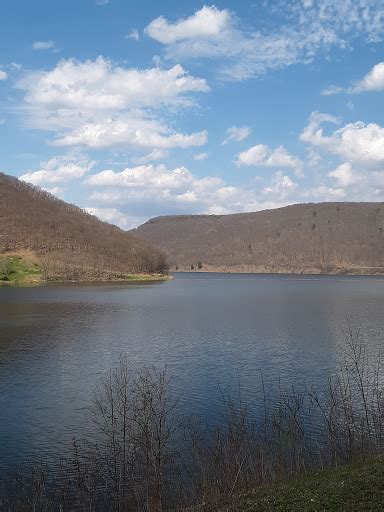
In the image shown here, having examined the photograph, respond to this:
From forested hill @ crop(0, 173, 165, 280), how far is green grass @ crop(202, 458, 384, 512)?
106770mm

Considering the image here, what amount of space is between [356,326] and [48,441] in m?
28.1

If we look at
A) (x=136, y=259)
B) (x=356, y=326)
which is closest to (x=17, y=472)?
(x=356, y=326)

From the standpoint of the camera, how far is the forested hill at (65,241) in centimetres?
12544

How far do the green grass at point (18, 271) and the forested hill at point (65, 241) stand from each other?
2.52 meters

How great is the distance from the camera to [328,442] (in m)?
14.3

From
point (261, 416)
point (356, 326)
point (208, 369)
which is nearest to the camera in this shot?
point (261, 416)

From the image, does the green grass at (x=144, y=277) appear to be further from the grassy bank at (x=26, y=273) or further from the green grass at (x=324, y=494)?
the green grass at (x=324, y=494)

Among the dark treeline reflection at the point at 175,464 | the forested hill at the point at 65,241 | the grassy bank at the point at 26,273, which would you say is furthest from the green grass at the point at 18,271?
the dark treeline reflection at the point at 175,464

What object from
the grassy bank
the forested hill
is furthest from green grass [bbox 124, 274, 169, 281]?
the forested hill

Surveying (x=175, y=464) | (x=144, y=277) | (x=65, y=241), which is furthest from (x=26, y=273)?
(x=175, y=464)

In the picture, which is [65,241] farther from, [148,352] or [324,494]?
A: [324,494]

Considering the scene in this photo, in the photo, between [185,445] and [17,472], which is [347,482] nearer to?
[185,445]

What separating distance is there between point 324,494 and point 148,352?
20.3 m

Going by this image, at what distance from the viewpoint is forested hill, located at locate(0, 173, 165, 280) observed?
412ft
